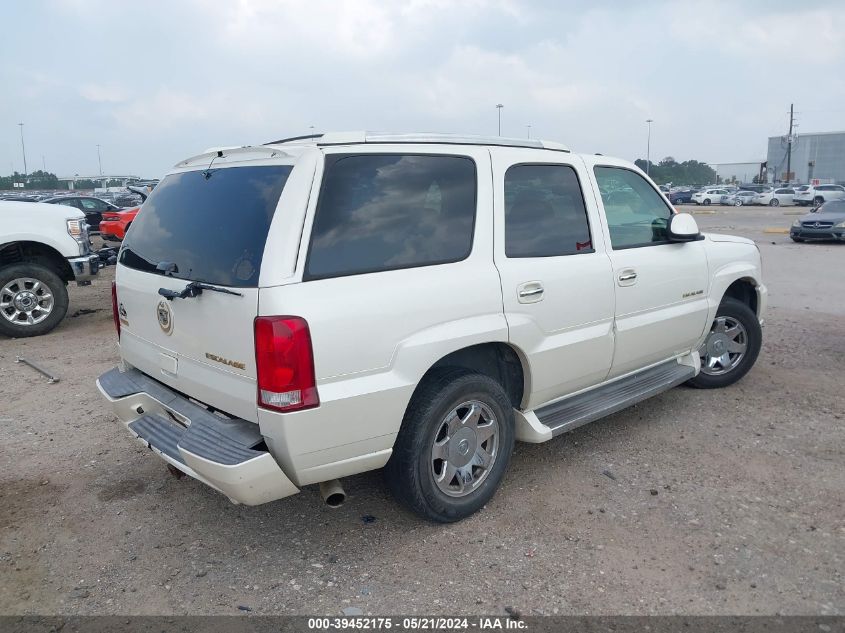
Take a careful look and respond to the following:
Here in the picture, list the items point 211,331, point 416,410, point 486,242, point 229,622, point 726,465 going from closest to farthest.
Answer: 1. point 229,622
2. point 211,331
3. point 416,410
4. point 486,242
5. point 726,465

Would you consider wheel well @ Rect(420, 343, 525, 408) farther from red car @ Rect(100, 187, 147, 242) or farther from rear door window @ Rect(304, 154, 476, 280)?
red car @ Rect(100, 187, 147, 242)

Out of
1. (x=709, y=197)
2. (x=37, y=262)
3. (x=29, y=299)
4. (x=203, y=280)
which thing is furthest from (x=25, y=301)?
(x=709, y=197)

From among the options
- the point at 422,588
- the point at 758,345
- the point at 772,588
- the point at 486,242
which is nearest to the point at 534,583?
the point at 422,588

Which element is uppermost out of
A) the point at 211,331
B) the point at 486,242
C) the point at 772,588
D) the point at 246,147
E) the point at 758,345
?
the point at 246,147

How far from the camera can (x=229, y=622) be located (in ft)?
9.28

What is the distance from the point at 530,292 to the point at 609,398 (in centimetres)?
111

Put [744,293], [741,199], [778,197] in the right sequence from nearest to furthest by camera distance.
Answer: [744,293], [778,197], [741,199]

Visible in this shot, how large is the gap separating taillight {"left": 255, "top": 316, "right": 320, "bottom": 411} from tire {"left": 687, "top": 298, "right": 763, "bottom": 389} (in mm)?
3789

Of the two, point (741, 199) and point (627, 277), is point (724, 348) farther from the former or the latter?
point (741, 199)

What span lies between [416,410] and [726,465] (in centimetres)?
219

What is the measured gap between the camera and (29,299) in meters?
8.03

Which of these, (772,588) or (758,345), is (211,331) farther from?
(758,345)

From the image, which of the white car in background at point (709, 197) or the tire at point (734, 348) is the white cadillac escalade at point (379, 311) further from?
the white car in background at point (709, 197)

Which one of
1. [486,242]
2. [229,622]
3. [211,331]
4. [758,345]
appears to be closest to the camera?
[229,622]
